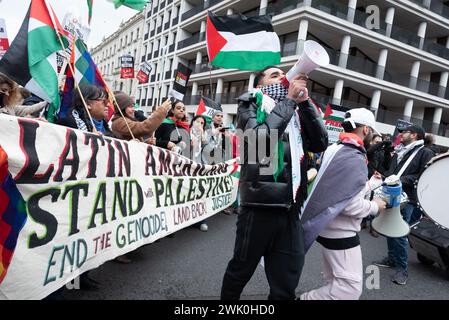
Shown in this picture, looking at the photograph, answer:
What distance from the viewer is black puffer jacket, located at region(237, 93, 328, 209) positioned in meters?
2.00

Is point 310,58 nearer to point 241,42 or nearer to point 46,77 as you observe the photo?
point 46,77

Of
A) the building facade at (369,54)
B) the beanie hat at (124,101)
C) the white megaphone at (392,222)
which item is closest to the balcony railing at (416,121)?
the building facade at (369,54)

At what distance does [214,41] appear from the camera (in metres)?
A: 4.75

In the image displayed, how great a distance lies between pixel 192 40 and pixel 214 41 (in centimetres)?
3275

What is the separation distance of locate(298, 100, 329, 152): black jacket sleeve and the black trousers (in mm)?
505

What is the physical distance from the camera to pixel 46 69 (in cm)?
269

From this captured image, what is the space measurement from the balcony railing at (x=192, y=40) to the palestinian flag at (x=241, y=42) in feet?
98.8

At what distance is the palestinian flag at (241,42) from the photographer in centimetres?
456

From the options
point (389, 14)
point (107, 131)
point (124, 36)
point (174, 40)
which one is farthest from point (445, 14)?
point (124, 36)

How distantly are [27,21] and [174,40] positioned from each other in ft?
132

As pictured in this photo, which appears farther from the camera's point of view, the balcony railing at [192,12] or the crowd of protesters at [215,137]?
the balcony railing at [192,12]

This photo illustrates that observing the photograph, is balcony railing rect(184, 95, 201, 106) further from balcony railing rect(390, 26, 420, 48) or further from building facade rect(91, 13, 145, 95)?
balcony railing rect(390, 26, 420, 48)

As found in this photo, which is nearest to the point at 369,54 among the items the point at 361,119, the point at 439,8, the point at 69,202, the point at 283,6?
the point at 439,8

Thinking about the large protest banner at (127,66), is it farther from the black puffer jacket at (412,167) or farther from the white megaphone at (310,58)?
the white megaphone at (310,58)
